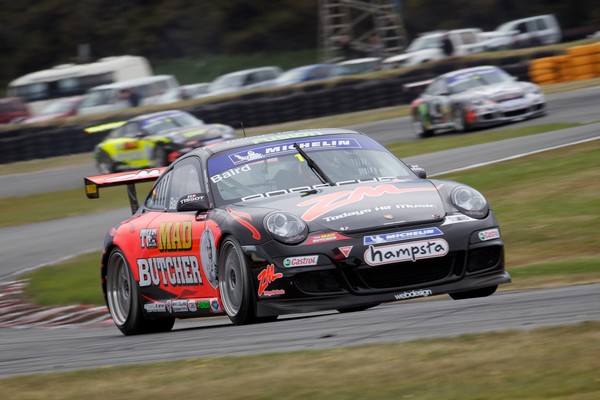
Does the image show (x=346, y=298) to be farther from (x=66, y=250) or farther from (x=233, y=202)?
(x=66, y=250)

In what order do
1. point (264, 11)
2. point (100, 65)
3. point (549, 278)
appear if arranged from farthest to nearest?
1. point (264, 11)
2. point (100, 65)
3. point (549, 278)

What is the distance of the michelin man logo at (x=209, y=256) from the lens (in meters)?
7.50

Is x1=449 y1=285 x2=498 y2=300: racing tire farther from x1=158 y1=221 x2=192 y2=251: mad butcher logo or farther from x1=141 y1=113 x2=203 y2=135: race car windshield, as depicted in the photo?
x1=141 y1=113 x2=203 y2=135: race car windshield

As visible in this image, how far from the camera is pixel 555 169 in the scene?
1454cm

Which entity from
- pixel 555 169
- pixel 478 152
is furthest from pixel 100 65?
pixel 555 169

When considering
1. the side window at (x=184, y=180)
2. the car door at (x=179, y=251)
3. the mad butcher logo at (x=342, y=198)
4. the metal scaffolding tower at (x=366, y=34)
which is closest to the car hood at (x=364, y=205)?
the mad butcher logo at (x=342, y=198)

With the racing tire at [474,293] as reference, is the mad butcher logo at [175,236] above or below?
above

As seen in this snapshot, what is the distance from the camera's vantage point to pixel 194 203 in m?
7.67

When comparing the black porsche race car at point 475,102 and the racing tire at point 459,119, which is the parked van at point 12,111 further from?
the racing tire at point 459,119

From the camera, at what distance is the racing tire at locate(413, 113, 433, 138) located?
24.6m

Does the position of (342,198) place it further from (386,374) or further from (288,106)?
(288,106)

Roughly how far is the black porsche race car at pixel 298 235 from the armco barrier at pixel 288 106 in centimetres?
2166

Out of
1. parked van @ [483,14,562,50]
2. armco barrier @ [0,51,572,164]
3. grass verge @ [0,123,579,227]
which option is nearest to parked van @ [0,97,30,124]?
Result: armco barrier @ [0,51,572,164]

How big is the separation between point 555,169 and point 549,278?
648cm
